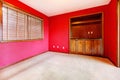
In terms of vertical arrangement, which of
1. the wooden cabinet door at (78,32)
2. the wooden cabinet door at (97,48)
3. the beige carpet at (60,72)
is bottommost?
the beige carpet at (60,72)

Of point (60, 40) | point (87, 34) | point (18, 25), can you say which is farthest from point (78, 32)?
point (18, 25)

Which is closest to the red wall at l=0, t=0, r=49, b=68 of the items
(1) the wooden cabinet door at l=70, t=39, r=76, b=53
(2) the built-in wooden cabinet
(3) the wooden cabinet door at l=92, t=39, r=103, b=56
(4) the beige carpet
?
(4) the beige carpet

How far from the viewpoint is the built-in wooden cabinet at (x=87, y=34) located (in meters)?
3.61

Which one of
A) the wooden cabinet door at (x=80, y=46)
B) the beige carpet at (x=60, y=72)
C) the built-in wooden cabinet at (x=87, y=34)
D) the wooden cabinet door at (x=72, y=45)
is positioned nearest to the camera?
the beige carpet at (x=60, y=72)

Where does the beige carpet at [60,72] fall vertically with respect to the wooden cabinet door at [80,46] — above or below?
below

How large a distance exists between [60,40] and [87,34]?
157cm

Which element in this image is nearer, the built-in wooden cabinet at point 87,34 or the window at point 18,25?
the window at point 18,25

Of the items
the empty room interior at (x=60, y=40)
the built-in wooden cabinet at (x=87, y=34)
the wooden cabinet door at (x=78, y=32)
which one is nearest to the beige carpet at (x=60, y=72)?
the empty room interior at (x=60, y=40)

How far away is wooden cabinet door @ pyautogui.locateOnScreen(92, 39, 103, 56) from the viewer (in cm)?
350

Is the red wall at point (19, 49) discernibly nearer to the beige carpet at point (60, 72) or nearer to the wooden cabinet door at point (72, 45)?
the beige carpet at point (60, 72)

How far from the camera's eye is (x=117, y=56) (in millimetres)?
2379

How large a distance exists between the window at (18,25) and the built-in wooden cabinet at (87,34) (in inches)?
79.4

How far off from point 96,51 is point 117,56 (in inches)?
47.7

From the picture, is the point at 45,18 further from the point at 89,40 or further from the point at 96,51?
the point at 96,51
